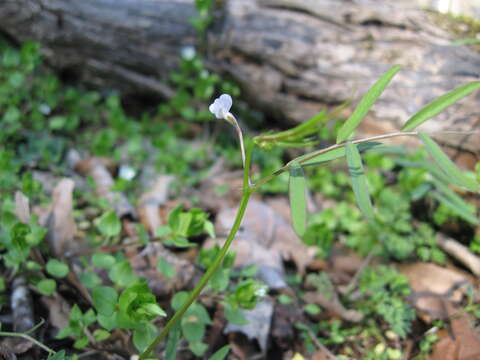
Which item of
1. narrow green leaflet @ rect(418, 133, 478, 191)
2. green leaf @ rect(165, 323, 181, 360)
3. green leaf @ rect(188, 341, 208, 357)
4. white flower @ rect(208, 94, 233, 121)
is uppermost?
white flower @ rect(208, 94, 233, 121)

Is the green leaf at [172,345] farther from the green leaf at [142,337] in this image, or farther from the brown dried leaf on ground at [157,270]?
the brown dried leaf on ground at [157,270]

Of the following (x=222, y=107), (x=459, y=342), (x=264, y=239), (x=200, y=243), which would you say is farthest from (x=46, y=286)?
(x=459, y=342)

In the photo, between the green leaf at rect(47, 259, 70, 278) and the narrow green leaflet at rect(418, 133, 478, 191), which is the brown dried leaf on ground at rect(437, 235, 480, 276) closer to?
the narrow green leaflet at rect(418, 133, 478, 191)

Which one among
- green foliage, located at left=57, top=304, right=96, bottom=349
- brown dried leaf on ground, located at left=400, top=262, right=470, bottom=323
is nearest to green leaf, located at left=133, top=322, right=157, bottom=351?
green foliage, located at left=57, top=304, right=96, bottom=349

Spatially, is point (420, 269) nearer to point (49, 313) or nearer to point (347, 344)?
point (347, 344)

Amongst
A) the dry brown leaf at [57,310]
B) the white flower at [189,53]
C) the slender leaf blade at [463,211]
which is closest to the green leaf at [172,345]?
the dry brown leaf at [57,310]

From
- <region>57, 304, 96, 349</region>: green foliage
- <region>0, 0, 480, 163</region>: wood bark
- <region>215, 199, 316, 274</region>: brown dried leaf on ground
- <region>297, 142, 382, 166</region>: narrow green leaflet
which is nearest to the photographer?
<region>297, 142, 382, 166</region>: narrow green leaflet

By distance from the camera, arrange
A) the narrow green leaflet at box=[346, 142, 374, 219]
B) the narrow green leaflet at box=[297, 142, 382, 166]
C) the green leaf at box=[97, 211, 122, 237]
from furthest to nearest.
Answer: the green leaf at box=[97, 211, 122, 237], the narrow green leaflet at box=[297, 142, 382, 166], the narrow green leaflet at box=[346, 142, 374, 219]

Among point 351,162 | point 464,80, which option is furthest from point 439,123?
point 351,162

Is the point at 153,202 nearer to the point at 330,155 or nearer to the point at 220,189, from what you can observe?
the point at 220,189
